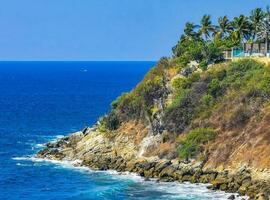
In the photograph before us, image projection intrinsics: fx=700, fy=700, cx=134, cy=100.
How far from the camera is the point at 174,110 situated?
100562 mm

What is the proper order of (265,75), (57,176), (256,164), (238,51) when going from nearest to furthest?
(256,164) < (57,176) < (265,75) < (238,51)

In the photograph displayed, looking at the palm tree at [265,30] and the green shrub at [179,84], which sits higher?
the palm tree at [265,30]

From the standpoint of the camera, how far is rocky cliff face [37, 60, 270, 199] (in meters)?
85.2

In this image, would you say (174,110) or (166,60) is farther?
(166,60)

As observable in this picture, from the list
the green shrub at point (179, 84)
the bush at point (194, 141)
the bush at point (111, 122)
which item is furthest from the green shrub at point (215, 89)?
the bush at point (111, 122)

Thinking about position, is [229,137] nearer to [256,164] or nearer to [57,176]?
[256,164]

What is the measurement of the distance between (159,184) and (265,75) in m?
25.2

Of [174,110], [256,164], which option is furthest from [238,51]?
[256,164]

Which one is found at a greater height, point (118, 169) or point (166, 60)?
point (166, 60)

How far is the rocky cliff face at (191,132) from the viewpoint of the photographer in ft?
279

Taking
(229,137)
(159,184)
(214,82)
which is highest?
(214,82)

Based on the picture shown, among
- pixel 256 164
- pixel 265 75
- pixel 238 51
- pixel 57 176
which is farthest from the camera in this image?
pixel 238 51

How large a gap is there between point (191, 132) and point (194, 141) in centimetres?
245

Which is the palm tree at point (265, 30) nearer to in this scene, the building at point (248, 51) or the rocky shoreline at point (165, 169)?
the building at point (248, 51)
